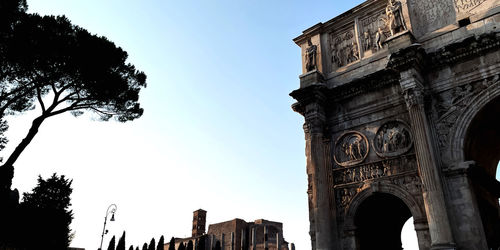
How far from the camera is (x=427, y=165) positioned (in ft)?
29.2

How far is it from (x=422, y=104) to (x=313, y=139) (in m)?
3.26

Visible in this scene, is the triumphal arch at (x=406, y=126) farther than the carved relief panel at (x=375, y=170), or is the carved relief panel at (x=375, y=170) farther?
the carved relief panel at (x=375, y=170)

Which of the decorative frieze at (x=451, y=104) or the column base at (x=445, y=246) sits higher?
the decorative frieze at (x=451, y=104)

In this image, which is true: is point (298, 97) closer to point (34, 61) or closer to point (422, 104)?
point (422, 104)

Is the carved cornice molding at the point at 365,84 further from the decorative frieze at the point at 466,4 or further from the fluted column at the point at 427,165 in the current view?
the decorative frieze at the point at 466,4

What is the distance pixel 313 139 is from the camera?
1137cm

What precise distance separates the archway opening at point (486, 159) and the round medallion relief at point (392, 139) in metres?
1.46

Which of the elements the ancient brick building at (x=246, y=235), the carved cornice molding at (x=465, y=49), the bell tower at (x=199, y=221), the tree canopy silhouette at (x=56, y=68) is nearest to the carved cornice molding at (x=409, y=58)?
the carved cornice molding at (x=465, y=49)

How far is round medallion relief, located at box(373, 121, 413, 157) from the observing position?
10141mm

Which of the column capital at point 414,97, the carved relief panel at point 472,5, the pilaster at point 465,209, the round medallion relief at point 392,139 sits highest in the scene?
the carved relief panel at point 472,5

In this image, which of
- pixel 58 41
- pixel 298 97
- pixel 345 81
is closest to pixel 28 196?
pixel 58 41

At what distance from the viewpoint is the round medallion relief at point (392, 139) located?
1014 centimetres

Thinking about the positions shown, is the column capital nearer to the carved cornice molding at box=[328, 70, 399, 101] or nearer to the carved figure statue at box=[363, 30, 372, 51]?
the carved cornice molding at box=[328, 70, 399, 101]

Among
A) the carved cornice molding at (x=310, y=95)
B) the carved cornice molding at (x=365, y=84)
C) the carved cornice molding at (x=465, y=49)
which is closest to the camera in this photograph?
the carved cornice molding at (x=465, y=49)
